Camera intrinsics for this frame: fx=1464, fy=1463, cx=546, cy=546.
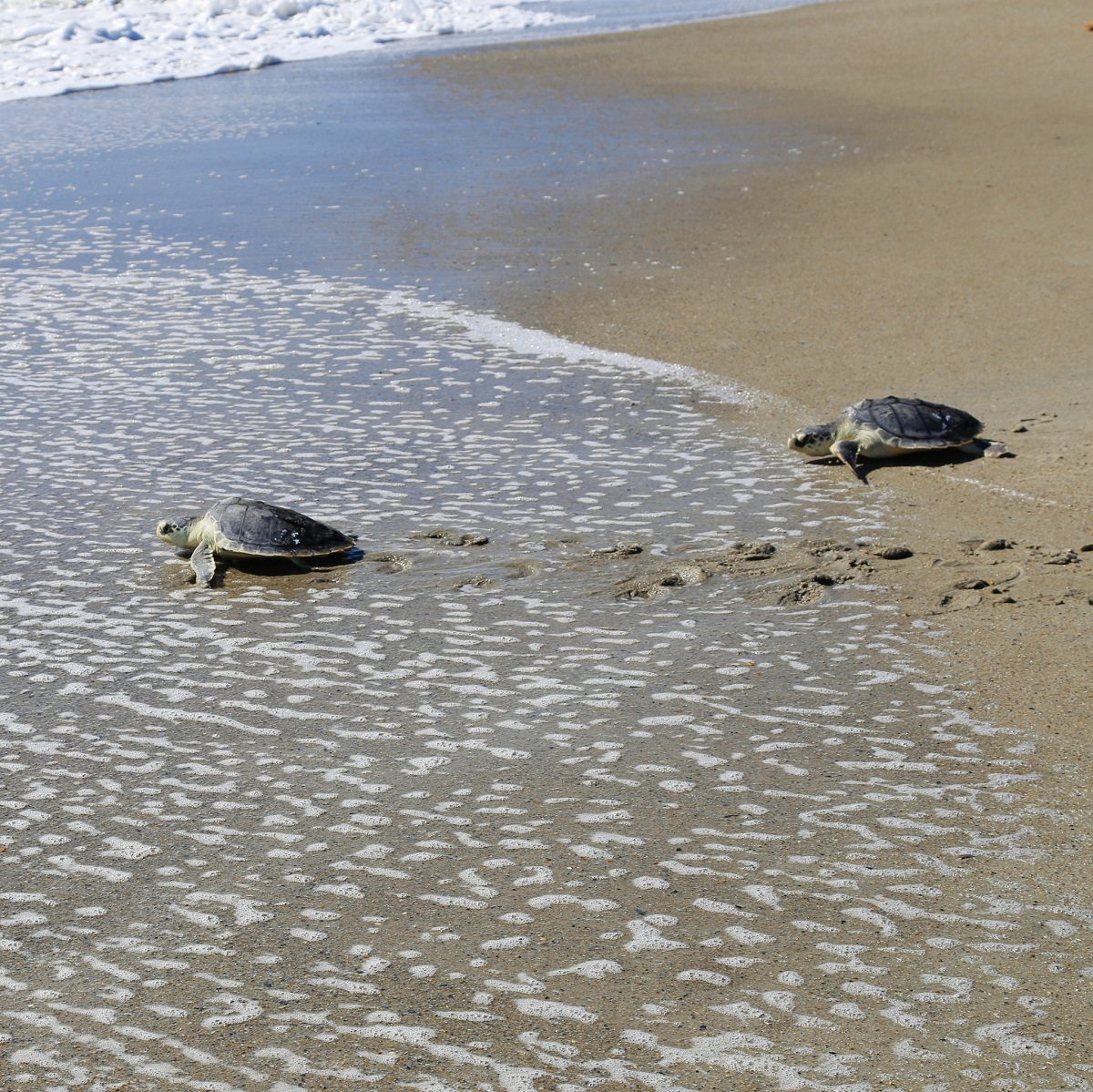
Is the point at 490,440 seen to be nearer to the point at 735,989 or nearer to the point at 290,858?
the point at 290,858

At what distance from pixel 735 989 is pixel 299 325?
19.8 ft

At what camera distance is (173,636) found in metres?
4.95

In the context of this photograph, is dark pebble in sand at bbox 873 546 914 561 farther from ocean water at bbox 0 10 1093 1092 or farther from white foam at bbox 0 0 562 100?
white foam at bbox 0 0 562 100

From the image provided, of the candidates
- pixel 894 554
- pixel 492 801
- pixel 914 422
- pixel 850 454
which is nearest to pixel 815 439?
pixel 850 454

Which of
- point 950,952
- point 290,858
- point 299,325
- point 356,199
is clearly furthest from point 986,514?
point 356,199

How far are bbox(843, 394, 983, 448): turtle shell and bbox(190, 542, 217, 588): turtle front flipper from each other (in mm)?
2765

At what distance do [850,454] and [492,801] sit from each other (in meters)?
2.86

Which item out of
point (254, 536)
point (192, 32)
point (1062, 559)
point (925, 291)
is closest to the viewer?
point (1062, 559)

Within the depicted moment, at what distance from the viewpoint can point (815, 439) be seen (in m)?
6.34

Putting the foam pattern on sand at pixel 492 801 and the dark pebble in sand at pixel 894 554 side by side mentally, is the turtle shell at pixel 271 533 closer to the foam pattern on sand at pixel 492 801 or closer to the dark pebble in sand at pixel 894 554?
the foam pattern on sand at pixel 492 801

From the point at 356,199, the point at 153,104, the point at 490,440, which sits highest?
the point at 153,104

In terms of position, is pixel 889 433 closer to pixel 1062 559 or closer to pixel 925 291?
pixel 1062 559

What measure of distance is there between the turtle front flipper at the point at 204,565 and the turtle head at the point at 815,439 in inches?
101

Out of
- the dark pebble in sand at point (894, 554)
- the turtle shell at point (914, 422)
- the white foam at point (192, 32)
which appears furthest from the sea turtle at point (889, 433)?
the white foam at point (192, 32)
